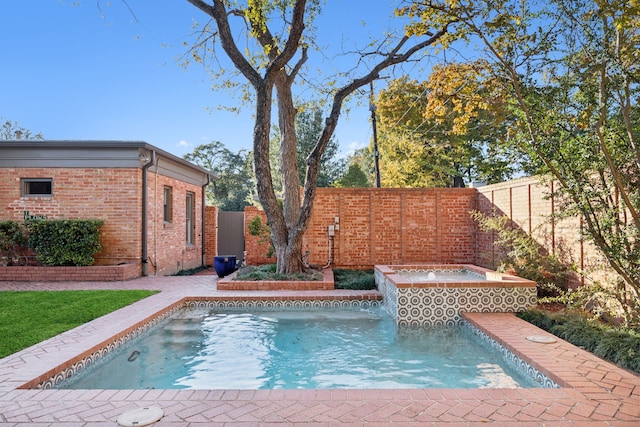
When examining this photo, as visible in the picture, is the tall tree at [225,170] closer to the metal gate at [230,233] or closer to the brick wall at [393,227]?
the metal gate at [230,233]

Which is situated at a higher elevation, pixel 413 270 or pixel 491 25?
pixel 491 25

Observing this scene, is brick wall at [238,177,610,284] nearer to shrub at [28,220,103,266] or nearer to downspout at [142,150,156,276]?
downspout at [142,150,156,276]

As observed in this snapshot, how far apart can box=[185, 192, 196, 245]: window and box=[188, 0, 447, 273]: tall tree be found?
17.1ft

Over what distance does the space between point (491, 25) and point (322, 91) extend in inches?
257

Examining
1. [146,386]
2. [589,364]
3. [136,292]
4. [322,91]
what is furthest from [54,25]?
[589,364]

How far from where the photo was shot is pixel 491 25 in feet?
16.4

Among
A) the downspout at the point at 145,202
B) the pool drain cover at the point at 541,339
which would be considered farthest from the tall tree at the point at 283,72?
the pool drain cover at the point at 541,339

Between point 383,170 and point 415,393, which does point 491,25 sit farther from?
point 383,170

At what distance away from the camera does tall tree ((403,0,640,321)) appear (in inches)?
177

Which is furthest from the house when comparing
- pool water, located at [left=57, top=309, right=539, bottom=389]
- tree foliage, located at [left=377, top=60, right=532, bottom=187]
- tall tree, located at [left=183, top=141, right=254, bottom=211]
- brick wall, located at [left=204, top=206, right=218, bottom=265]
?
tall tree, located at [left=183, top=141, right=254, bottom=211]

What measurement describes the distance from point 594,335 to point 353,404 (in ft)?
11.2

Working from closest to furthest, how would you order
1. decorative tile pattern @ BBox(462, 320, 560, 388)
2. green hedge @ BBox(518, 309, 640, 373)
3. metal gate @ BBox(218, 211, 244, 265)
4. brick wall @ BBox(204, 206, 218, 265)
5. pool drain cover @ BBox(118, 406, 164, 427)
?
pool drain cover @ BBox(118, 406, 164, 427)
decorative tile pattern @ BBox(462, 320, 560, 388)
green hedge @ BBox(518, 309, 640, 373)
brick wall @ BBox(204, 206, 218, 265)
metal gate @ BBox(218, 211, 244, 265)

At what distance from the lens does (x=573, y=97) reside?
4930mm

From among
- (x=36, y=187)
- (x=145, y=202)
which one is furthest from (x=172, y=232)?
(x=36, y=187)
